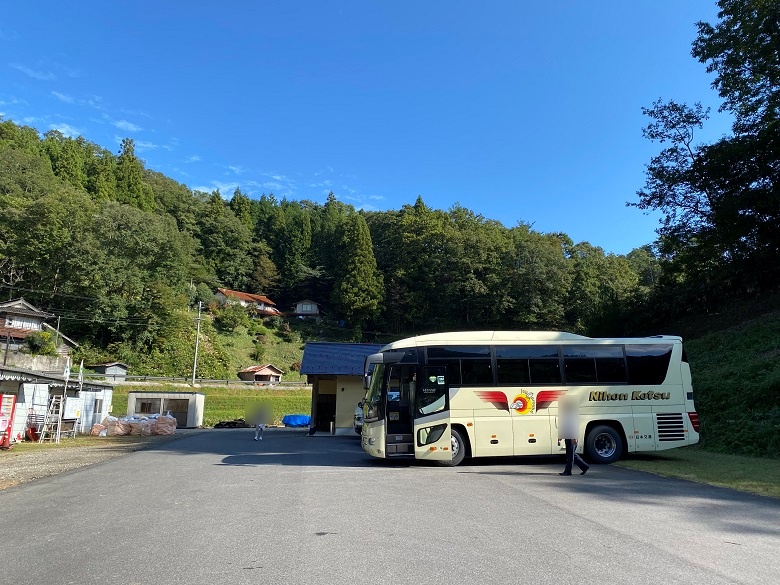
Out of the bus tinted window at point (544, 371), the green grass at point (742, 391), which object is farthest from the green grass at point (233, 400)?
the bus tinted window at point (544, 371)

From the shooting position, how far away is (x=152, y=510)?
754 cm

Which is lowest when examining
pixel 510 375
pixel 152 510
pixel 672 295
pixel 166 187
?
pixel 152 510

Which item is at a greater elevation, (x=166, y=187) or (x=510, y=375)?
Result: (x=166, y=187)

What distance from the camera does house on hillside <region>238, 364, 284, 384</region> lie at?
57250 millimetres

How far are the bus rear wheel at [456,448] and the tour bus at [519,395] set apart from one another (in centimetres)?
3

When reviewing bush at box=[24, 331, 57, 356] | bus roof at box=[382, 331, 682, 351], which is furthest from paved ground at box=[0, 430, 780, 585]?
bush at box=[24, 331, 57, 356]

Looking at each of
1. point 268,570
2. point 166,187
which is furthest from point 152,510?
point 166,187

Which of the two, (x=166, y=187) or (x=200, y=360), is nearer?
(x=200, y=360)

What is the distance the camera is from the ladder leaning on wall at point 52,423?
918 inches

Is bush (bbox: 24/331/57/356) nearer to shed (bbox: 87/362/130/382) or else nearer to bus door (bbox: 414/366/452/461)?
shed (bbox: 87/362/130/382)

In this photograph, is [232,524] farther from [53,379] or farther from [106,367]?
[106,367]

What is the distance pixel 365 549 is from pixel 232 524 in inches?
85.5

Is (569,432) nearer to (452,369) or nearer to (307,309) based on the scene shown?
(452,369)

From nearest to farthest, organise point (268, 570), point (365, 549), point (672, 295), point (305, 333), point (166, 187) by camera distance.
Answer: point (268, 570) < point (365, 549) < point (672, 295) < point (305, 333) < point (166, 187)
